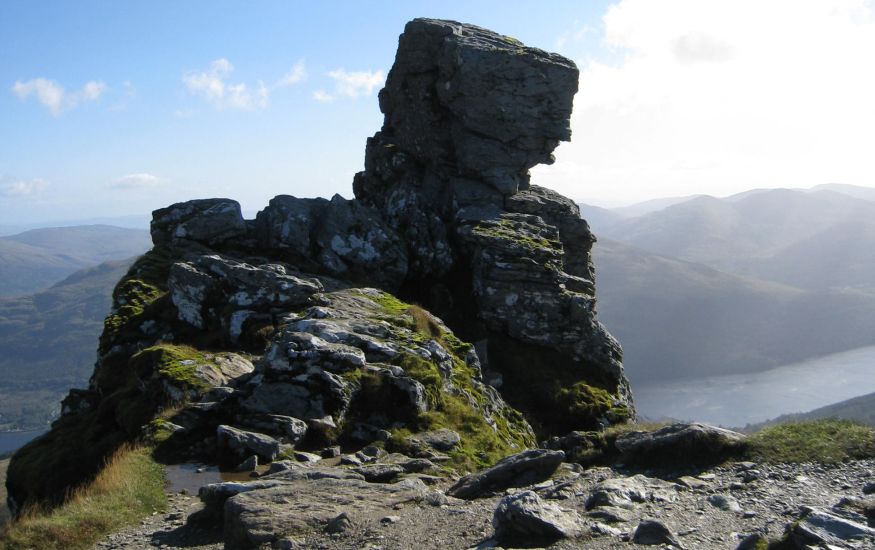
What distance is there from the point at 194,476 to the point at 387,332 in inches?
425

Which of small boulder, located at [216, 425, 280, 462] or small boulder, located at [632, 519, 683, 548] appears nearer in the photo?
small boulder, located at [632, 519, 683, 548]

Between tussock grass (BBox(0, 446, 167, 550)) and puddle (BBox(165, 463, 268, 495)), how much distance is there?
0.33 meters

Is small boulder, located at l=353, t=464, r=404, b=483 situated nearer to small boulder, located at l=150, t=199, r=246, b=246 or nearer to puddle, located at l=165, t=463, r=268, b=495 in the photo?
puddle, located at l=165, t=463, r=268, b=495

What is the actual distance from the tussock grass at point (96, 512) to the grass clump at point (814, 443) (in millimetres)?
15306

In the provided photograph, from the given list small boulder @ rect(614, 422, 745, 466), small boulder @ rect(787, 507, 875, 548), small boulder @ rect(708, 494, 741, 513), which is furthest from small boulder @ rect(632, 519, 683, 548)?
small boulder @ rect(614, 422, 745, 466)

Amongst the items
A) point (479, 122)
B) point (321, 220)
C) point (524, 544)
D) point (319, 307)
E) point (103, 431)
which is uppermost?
point (479, 122)

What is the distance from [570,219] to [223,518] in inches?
1474

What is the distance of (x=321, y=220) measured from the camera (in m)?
41.6

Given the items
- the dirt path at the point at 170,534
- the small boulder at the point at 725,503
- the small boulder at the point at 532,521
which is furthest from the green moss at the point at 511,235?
the small boulder at the point at 532,521

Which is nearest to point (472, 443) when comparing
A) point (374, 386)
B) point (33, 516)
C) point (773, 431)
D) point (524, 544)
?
point (374, 386)

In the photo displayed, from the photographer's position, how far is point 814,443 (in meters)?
16.4

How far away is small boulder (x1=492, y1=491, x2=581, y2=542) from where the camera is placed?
38.3 ft

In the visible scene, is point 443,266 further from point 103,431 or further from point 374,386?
point 103,431

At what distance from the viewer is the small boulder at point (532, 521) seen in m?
11.7
